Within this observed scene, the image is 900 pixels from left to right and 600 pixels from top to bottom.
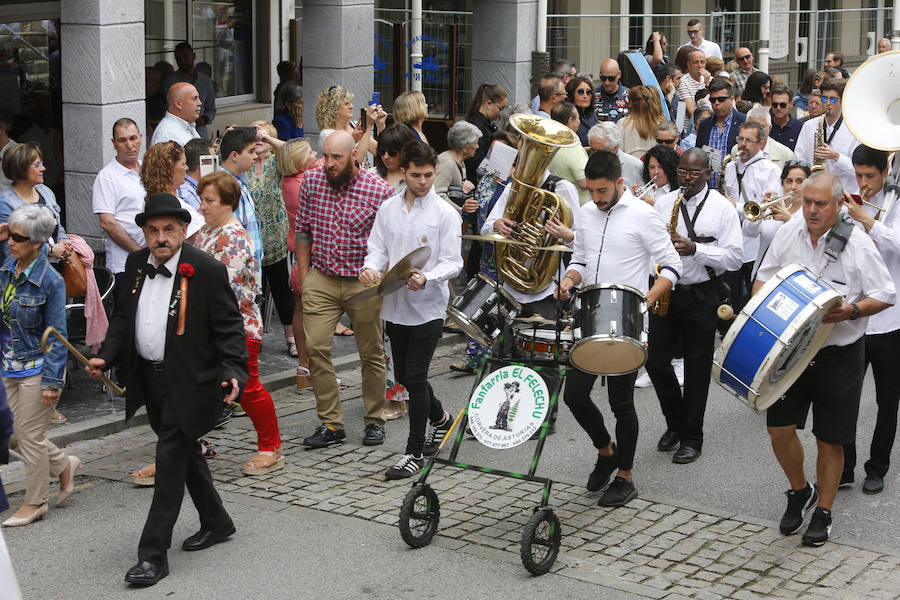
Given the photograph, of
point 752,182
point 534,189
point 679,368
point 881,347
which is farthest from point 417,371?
point 752,182

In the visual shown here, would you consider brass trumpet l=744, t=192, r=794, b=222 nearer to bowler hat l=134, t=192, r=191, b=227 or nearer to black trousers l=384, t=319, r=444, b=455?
black trousers l=384, t=319, r=444, b=455

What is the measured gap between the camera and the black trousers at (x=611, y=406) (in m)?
7.07

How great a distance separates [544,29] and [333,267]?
8.52 meters

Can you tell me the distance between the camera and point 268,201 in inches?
394

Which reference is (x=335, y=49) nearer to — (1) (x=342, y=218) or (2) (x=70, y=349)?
(1) (x=342, y=218)

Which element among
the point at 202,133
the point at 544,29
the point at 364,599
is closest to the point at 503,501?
the point at 364,599

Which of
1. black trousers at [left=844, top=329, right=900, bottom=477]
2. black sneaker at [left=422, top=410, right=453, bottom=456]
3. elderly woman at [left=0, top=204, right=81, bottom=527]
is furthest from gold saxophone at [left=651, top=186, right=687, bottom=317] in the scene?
elderly woman at [left=0, top=204, right=81, bottom=527]

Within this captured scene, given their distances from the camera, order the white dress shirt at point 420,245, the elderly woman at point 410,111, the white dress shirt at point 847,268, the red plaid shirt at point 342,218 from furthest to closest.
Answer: the elderly woman at point 410,111, the red plaid shirt at point 342,218, the white dress shirt at point 420,245, the white dress shirt at point 847,268

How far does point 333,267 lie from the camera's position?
829cm

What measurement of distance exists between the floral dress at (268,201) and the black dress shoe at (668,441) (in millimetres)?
3447

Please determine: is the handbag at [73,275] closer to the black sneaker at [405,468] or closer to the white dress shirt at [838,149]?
the black sneaker at [405,468]

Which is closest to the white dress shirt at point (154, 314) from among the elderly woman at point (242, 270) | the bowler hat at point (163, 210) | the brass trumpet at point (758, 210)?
the bowler hat at point (163, 210)

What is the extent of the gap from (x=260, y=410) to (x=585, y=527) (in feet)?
6.79

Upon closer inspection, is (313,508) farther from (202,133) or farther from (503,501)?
(202,133)
